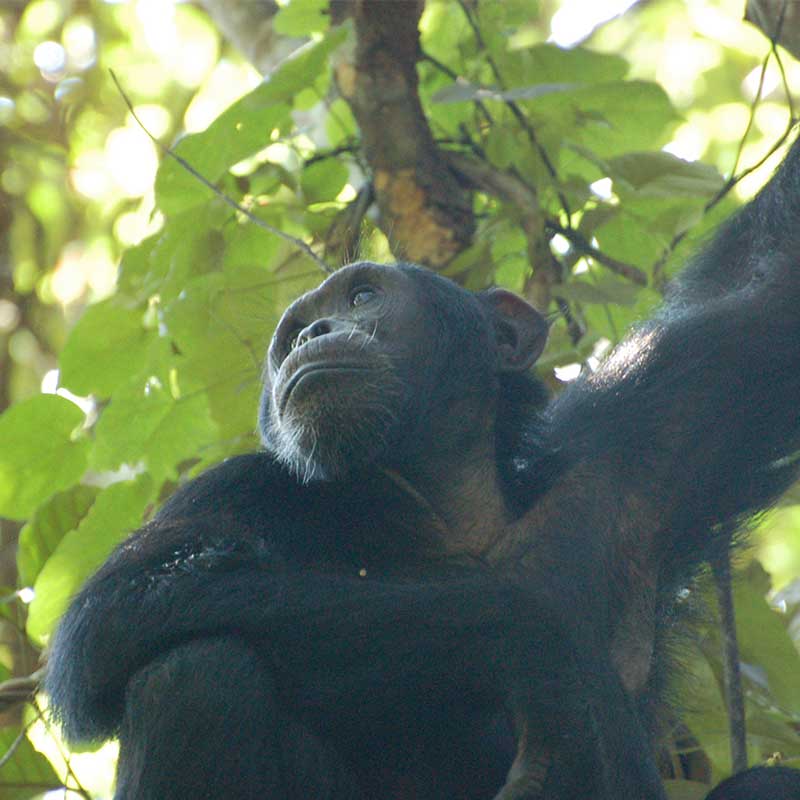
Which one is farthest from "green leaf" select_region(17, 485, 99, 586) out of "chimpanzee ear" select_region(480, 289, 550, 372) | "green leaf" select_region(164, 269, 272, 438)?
"chimpanzee ear" select_region(480, 289, 550, 372)

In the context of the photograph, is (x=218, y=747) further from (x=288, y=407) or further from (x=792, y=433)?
(x=792, y=433)

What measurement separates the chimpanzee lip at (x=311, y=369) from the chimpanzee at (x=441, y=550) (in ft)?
0.04

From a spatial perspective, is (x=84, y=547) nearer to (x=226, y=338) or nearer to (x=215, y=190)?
(x=226, y=338)

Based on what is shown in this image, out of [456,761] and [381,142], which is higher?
[381,142]

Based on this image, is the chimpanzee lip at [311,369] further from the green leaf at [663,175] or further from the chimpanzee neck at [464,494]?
the green leaf at [663,175]

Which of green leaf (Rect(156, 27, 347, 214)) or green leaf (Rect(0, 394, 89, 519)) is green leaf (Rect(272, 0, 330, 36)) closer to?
green leaf (Rect(156, 27, 347, 214))

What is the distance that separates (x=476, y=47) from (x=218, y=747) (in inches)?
156

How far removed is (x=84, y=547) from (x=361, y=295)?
148 cm

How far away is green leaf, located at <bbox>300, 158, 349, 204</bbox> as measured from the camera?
20.4 feet

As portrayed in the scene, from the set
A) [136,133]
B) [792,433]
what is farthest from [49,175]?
[792,433]

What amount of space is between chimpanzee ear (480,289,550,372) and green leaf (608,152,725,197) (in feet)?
2.54

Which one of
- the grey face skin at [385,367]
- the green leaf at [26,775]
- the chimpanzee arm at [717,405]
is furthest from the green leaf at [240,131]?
the green leaf at [26,775]

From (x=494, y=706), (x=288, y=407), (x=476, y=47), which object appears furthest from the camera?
(x=476, y=47)

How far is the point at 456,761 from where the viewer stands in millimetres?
4156
